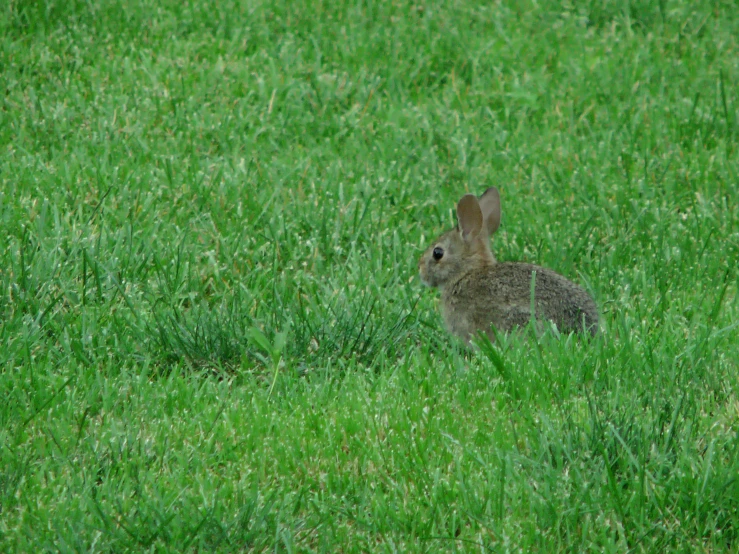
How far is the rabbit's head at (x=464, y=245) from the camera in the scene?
19.6 feet

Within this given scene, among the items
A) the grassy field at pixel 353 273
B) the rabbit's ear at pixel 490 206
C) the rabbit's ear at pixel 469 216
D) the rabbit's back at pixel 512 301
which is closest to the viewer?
the grassy field at pixel 353 273

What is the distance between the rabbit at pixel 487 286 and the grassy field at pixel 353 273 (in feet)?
0.59

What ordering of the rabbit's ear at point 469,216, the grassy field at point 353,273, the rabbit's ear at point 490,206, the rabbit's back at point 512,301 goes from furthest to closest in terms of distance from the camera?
the rabbit's ear at point 490,206 → the rabbit's ear at point 469,216 → the rabbit's back at point 512,301 → the grassy field at point 353,273

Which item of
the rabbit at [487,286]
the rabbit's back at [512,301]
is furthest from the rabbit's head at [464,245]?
the rabbit's back at [512,301]

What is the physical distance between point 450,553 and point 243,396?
4.65 ft

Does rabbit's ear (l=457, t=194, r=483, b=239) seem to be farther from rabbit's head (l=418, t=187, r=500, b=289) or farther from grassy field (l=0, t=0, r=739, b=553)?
grassy field (l=0, t=0, r=739, b=553)

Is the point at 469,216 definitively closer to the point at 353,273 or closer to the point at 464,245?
the point at 464,245

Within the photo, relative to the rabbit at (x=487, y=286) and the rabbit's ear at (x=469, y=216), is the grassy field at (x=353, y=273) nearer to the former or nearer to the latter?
the rabbit at (x=487, y=286)

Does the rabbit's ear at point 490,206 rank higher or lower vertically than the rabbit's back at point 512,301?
higher

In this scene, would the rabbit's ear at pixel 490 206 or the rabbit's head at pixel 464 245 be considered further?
the rabbit's ear at pixel 490 206

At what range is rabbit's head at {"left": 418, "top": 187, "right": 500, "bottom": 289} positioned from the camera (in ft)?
19.6

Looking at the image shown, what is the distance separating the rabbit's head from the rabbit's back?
0.43 ft

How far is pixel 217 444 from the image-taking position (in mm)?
4195

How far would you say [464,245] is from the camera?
20.0ft
